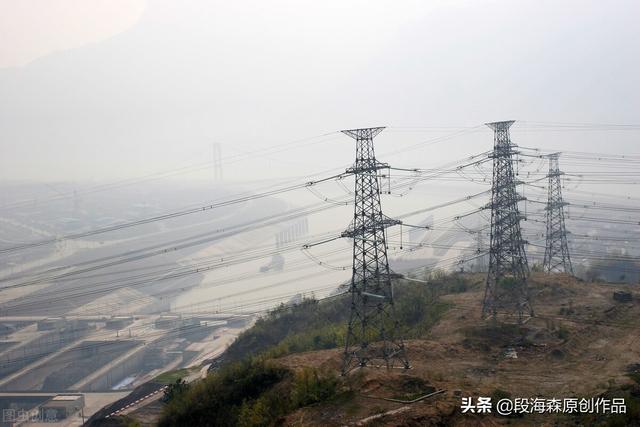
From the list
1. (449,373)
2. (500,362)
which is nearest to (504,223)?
(500,362)

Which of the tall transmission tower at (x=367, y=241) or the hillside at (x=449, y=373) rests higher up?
the tall transmission tower at (x=367, y=241)

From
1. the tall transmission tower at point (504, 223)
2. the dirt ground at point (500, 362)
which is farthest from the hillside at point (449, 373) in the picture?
the tall transmission tower at point (504, 223)

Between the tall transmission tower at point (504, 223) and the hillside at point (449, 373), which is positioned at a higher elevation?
the tall transmission tower at point (504, 223)

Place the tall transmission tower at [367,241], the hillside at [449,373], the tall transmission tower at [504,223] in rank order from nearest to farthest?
the hillside at [449,373] < the tall transmission tower at [367,241] < the tall transmission tower at [504,223]

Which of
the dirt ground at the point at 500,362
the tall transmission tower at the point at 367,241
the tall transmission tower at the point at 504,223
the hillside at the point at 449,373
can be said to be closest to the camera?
the dirt ground at the point at 500,362

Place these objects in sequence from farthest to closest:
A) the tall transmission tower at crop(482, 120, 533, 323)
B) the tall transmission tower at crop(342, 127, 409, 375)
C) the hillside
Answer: the tall transmission tower at crop(482, 120, 533, 323) → the tall transmission tower at crop(342, 127, 409, 375) → the hillside

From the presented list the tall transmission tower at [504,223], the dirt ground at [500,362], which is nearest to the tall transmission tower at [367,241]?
the dirt ground at [500,362]

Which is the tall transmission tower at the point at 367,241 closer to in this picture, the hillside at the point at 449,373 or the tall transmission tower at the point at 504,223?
the hillside at the point at 449,373

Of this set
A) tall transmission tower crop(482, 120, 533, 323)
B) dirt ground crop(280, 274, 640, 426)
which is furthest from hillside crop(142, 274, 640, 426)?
tall transmission tower crop(482, 120, 533, 323)

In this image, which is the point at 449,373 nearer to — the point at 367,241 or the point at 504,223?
the point at 367,241

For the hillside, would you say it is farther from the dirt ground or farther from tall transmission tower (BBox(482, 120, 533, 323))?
tall transmission tower (BBox(482, 120, 533, 323))

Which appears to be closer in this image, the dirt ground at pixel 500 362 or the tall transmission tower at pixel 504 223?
the dirt ground at pixel 500 362
